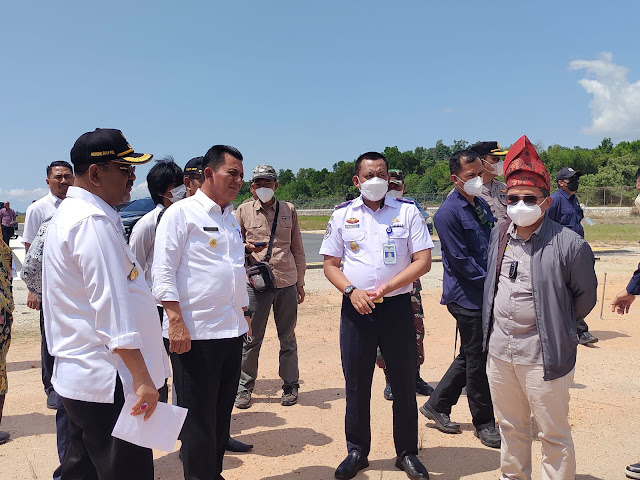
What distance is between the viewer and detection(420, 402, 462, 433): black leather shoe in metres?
4.51

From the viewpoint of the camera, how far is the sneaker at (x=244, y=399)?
5.21 m

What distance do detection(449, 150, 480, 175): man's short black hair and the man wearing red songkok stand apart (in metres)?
1.23

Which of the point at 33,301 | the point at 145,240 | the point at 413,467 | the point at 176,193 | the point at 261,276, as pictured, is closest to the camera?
the point at 413,467

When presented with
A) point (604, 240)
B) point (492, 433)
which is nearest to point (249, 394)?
point (492, 433)

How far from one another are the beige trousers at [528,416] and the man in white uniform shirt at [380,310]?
660mm

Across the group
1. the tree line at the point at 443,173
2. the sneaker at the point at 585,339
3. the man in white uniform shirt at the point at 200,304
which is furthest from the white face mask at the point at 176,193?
the tree line at the point at 443,173

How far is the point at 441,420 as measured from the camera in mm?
4555

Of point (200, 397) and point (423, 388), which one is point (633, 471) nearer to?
point (423, 388)

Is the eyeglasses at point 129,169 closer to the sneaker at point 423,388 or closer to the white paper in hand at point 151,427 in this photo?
the white paper in hand at point 151,427

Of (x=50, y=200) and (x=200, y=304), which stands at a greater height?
(x=50, y=200)

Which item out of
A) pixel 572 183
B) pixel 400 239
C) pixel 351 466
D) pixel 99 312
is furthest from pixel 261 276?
pixel 572 183

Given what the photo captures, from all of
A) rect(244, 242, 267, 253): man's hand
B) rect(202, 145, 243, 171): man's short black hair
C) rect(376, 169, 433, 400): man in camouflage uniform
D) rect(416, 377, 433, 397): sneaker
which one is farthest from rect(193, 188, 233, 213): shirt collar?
rect(416, 377, 433, 397): sneaker

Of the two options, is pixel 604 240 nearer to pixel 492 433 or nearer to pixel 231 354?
pixel 492 433

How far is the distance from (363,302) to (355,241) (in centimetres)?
50
